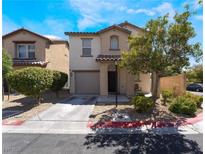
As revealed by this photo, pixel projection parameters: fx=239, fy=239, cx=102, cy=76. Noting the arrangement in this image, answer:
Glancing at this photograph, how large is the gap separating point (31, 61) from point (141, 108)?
555 inches

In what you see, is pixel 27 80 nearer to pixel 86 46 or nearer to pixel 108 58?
pixel 108 58

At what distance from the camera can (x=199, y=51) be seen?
12.2 metres

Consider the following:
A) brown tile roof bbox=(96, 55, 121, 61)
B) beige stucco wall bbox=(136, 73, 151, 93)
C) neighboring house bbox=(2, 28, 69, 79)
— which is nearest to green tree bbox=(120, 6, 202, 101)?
brown tile roof bbox=(96, 55, 121, 61)

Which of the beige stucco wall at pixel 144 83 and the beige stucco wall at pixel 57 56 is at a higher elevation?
the beige stucco wall at pixel 57 56

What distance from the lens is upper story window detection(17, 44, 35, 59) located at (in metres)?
23.5

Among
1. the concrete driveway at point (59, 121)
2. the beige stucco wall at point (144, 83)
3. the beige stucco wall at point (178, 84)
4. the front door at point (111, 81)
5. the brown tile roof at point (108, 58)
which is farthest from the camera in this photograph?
the beige stucco wall at point (144, 83)

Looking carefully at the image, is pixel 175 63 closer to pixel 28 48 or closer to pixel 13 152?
pixel 13 152

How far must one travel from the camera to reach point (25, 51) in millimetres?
23516

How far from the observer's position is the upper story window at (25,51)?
23.5 metres

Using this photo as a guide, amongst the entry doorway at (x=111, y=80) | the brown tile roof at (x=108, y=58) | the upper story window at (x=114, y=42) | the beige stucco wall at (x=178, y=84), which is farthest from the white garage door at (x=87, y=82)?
the beige stucco wall at (x=178, y=84)

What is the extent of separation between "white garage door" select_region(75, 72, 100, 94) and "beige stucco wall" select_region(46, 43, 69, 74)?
4261mm

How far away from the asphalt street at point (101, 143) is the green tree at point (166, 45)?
4.49 m

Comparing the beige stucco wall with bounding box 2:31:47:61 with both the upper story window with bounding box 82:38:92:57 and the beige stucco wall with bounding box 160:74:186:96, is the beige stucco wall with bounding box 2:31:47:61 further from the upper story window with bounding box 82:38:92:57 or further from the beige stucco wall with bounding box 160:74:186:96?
the beige stucco wall with bounding box 160:74:186:96

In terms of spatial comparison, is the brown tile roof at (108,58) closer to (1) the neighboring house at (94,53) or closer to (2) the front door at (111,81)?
(1) the neighboring house at (94,53)
